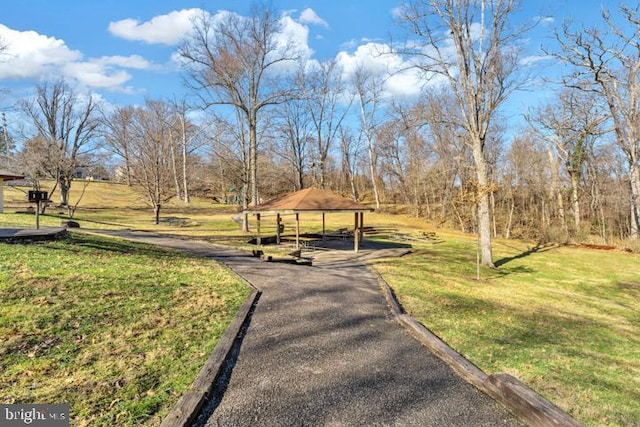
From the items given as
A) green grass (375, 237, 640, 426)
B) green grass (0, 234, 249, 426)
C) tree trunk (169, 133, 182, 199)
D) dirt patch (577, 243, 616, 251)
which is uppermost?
tree trunk (169, 133, 182, 199)

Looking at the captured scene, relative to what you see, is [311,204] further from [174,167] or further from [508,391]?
[174,167]

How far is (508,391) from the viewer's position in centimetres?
371

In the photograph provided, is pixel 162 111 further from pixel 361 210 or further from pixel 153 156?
pixel 361 210

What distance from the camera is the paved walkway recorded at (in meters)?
3.42

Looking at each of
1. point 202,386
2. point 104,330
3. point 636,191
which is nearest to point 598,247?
point 636,191

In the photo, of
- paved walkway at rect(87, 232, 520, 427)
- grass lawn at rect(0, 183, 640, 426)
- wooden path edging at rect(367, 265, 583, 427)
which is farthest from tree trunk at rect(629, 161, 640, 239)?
wooden path edging at rect(367, 265, 583, 427)

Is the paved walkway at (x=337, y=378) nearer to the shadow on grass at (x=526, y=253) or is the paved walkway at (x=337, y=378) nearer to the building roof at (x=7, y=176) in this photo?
the shadow on grass at (x=526, y=253)

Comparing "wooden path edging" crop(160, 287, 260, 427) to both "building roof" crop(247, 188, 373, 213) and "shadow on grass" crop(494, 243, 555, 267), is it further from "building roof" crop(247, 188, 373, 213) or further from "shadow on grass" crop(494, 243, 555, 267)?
"shadow on grass" crop(494, 243, 555, 267)

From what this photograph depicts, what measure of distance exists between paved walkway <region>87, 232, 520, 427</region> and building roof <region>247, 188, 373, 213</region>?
344 inches

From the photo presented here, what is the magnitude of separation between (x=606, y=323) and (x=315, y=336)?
266 inches

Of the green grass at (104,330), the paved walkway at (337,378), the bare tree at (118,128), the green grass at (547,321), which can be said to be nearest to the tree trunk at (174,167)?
the bare tree at (118,128)

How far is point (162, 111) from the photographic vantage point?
147 ft

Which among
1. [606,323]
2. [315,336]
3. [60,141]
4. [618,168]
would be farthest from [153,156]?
[618,168]

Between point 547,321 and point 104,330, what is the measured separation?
8171 millimetres
